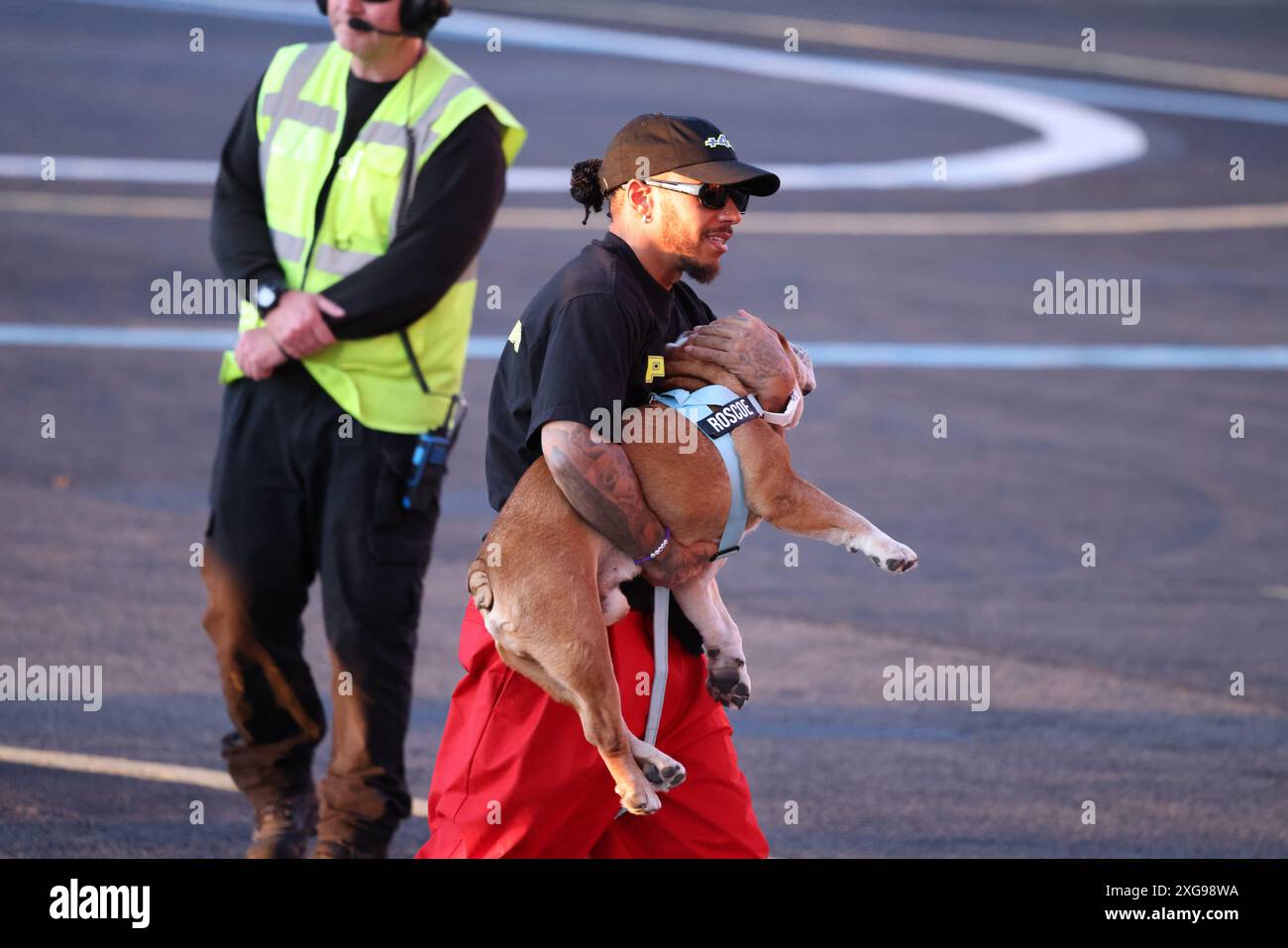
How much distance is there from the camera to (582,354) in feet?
14.3

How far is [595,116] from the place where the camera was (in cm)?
2000

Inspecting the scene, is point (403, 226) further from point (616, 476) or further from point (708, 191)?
point (616, 476)

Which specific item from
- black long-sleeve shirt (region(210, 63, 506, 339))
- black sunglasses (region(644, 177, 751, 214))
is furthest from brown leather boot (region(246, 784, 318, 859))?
black sunglasses (region(644, 177, 751, 214))

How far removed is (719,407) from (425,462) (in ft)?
6.49

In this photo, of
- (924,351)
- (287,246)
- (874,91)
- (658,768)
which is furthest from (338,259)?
(874,91)

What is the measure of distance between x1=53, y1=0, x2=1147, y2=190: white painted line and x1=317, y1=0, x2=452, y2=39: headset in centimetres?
1127

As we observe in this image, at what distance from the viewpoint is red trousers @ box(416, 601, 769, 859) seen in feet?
15.4

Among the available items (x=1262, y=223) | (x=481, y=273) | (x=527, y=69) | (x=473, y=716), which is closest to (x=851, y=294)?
(x=481, y=273)

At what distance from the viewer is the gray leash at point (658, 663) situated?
4.73 m

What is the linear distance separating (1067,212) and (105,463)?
974 cm

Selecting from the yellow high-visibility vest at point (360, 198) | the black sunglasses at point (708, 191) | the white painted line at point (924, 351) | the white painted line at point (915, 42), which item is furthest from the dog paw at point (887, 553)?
the white painted line at point (915, 42)

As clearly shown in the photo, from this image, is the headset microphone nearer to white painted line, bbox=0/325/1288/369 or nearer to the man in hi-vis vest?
the man in hi-vis vest
